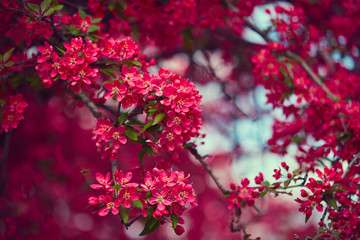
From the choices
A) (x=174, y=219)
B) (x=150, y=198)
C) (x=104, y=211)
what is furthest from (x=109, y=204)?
(x=174, y=219)

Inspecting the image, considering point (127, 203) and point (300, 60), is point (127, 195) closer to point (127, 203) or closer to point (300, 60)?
point (127, 203)

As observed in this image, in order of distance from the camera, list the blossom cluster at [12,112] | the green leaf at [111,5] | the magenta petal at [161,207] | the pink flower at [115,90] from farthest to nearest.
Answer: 1. the green leaf at [111,5]
2. the blossom cluster at [12,112]
3. the pink flower at [115,90]
4. the magenta petal at [161,207]

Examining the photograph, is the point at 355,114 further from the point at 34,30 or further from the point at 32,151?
the point at 32,151

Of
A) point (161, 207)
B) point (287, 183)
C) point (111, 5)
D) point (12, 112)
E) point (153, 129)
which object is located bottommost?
point (12, 112)

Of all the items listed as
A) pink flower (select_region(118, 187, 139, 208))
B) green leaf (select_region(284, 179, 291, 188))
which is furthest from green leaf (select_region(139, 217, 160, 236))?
green leaf (select_region(284, 179, 291, 188))

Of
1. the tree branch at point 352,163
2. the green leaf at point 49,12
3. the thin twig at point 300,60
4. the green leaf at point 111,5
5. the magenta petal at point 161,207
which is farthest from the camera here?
the thin twig at point 300,60

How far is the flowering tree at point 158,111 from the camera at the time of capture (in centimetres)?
154

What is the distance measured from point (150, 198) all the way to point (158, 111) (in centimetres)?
37

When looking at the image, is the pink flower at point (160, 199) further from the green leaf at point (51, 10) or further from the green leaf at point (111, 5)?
the green leaf at point (111, 5)

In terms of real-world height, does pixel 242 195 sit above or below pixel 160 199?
above

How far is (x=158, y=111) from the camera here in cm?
151

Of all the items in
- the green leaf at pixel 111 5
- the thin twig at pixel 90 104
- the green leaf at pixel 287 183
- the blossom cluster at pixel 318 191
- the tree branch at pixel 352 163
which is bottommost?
the thin twig at pixel 90 104

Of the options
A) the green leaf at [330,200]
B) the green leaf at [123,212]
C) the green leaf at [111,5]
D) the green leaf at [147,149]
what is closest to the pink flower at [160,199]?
the green leaf at [123,212]

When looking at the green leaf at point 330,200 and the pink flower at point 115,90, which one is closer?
the pink flower at point 115,90
